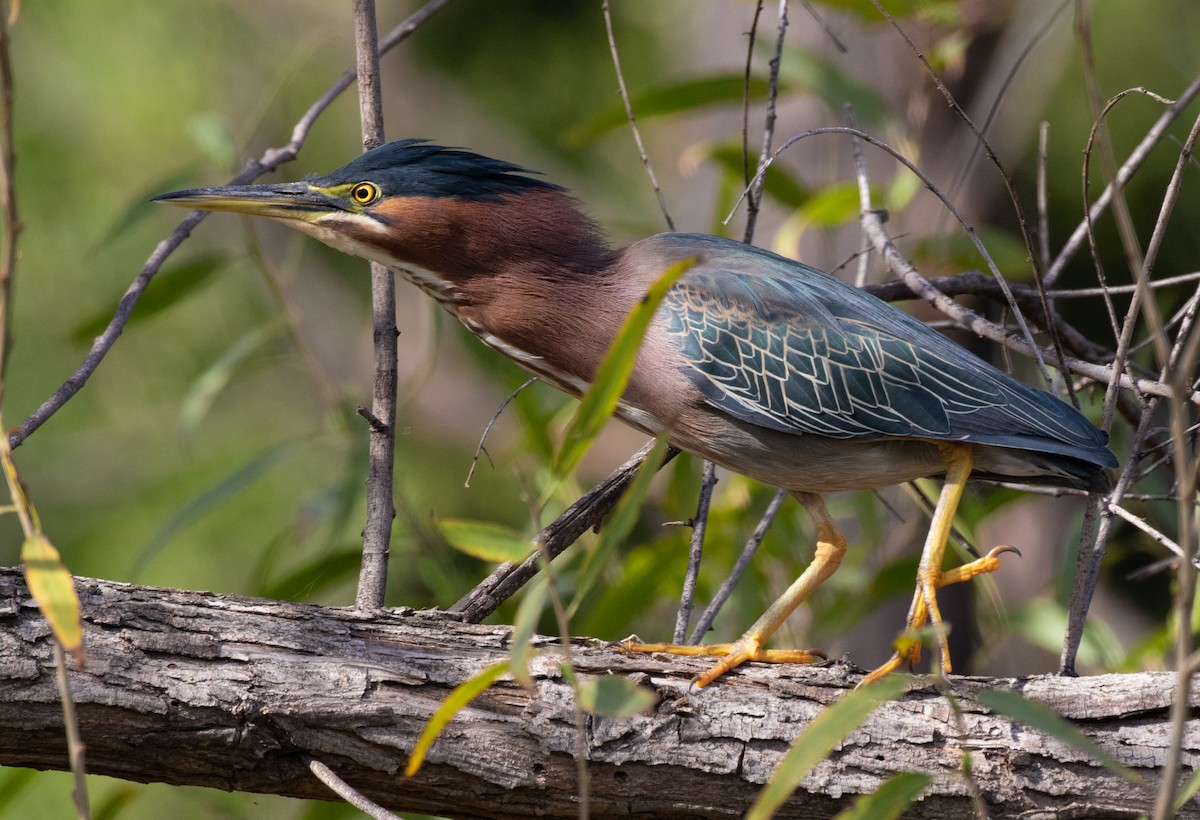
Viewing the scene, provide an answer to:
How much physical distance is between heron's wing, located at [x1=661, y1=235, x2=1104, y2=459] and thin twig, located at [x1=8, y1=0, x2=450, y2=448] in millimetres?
872

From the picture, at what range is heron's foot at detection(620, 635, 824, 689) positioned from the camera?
204cm

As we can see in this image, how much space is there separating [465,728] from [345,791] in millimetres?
209

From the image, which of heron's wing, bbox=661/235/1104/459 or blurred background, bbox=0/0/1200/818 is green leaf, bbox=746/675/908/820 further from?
blurred background, bbox=0/0/1200/818

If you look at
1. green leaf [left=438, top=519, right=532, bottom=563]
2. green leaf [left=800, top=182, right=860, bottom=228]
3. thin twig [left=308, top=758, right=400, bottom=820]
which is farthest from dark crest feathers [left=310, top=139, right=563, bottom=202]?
thin twig [left=308, top=758, right=400, bottom=820]

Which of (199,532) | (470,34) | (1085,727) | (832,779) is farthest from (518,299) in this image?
(470,34)

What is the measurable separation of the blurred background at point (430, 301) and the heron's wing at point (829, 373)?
2.63 ft

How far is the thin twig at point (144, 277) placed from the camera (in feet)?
6.50

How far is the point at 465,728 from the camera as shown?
1859mm

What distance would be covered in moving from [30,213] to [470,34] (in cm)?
362

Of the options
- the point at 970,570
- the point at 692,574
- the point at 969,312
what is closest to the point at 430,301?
the point at 692,574

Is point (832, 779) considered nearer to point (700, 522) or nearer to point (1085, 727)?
point (1085, 727)

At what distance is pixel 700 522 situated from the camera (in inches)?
98.8

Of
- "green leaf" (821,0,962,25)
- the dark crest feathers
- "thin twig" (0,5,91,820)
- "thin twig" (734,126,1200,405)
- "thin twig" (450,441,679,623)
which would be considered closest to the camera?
"thin twig" (0,5,91,820)

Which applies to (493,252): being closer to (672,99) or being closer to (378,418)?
(378,418)
